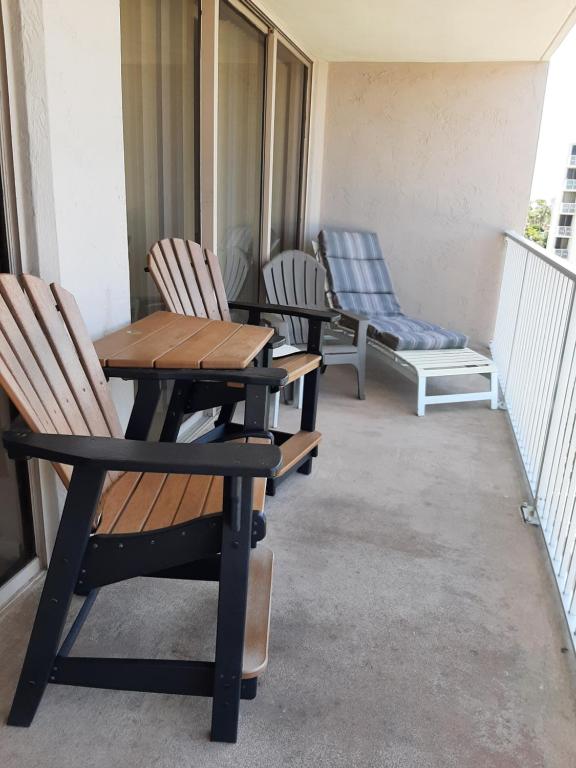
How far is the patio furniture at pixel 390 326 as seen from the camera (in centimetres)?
368

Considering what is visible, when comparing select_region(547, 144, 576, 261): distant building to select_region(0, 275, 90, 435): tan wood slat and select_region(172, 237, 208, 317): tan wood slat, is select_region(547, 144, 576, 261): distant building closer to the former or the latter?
select_region(172, 237, 208, 317): tan wood slat

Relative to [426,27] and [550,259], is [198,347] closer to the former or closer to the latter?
[550,259]

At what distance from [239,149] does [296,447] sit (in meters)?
1.84

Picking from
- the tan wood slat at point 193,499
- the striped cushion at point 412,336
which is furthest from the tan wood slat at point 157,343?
the striped cushion at point 412,336

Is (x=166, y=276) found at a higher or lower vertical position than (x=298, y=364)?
higher

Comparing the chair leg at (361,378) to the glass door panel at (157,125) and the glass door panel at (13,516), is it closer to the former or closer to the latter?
the glass door panel at (157,125)

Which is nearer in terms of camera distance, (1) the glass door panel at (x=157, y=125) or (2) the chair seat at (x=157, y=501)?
(2) the chair seat at (x=157, y=501)

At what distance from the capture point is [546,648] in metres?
1.71

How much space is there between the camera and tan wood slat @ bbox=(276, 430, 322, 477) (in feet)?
8.08

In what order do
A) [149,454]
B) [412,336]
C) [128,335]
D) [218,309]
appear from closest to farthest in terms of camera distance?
[149,454]
[128,335]
[218,309]
[412,336]

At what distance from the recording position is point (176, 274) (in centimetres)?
239

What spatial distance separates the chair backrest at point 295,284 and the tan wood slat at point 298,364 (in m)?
0.98

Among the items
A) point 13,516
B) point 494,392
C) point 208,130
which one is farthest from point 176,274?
point 494,392

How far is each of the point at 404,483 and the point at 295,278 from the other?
180 centimetres
